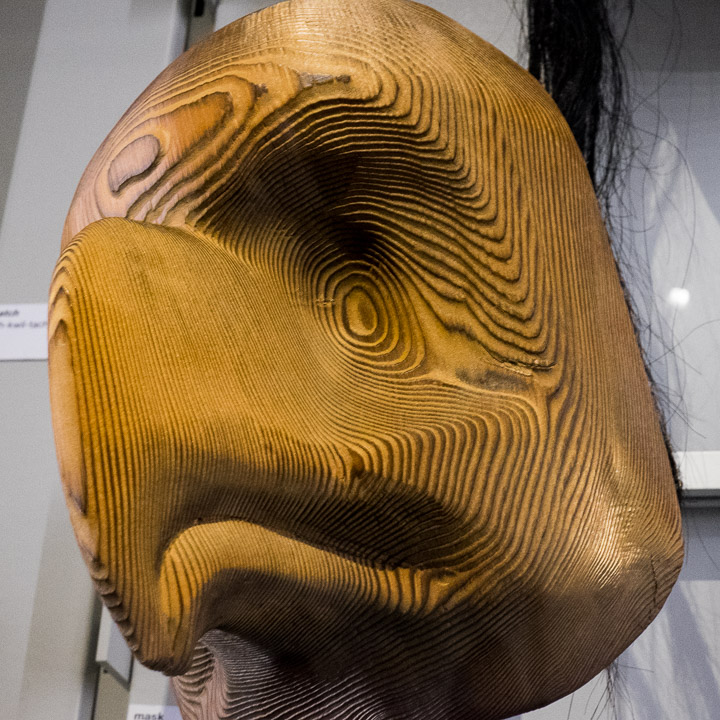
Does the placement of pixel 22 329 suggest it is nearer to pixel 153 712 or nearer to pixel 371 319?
Result: pixel 153 712

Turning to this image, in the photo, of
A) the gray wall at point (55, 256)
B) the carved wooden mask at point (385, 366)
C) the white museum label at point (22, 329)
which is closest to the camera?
the carved wooden mask at point (385, 366)

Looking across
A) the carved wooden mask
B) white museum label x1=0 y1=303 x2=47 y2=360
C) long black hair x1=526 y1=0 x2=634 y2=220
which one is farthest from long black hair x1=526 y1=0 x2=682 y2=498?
white museum label x1=0 y1=303 x2=47 y2=360

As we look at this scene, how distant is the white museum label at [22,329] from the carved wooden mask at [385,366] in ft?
1.30

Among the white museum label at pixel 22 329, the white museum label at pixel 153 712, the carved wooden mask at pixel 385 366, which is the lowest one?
the white museum label at pixel 153 712

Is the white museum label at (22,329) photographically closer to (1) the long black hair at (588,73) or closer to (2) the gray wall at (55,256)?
(2) the gray wall at (55,256)

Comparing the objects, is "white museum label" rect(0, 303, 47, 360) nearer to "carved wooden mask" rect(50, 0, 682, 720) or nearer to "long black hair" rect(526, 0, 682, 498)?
"carved wooden mask" rect(50, 0, 682, 720)

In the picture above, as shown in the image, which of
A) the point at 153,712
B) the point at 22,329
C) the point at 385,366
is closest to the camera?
the point at 385,366

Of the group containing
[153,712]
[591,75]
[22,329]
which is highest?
[591,75]

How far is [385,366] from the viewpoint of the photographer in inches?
Result: 20.1

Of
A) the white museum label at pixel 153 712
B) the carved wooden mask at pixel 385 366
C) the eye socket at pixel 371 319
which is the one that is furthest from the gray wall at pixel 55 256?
the eye socket at pixel 371 319

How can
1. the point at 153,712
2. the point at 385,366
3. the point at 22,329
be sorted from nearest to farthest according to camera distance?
1. the point at 385,366
2. the point at 153,712
3. the point at 22,329

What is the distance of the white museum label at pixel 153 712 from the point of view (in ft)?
2.62

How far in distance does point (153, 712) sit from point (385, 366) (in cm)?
46

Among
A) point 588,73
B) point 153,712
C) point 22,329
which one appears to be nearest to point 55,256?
point 22,329
